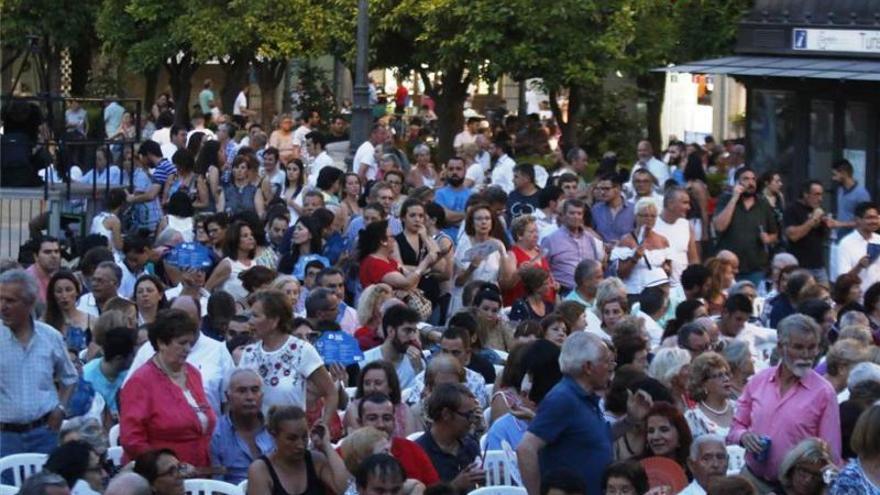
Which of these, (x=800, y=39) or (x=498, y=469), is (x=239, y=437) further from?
(x=800, y=39)

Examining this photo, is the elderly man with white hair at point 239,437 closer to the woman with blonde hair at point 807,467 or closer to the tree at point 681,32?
the woman with blonde hair at point 807,467

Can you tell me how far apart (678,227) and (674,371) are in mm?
6087

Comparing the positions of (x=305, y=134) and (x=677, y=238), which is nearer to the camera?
(x=677, y=238)

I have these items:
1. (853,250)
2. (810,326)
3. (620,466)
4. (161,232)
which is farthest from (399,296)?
(620,466)

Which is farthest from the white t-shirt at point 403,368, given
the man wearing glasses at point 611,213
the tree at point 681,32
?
the tree at point 681,32

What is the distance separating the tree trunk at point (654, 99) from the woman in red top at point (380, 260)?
72.7 ft

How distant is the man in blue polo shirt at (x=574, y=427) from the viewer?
957cm

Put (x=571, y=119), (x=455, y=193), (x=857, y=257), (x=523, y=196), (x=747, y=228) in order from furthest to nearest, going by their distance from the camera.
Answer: (x=571, y=119), (x=455, y=193), (x=523, y=196), (x=747, y=228), (x=857, y=257)

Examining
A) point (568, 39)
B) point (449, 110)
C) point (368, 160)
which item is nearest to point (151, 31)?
point (449, 110)

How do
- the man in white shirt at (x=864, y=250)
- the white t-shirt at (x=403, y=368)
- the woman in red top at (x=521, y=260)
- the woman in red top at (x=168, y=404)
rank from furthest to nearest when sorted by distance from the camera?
the man in white shirt at (x=864, y=250) < the woman in red top at (x=521, y=260) < the white t-shirt at (x=403, y=368) < the woman in red top at (x=168, y=404)

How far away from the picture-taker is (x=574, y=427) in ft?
31.4

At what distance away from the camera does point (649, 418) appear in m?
10.1

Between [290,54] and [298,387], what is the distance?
2581 centimetres

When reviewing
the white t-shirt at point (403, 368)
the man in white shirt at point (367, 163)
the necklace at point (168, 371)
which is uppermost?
the necklace at point (168, 371)
